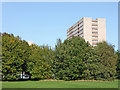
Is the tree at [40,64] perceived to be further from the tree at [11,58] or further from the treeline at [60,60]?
the tree at [11,58]

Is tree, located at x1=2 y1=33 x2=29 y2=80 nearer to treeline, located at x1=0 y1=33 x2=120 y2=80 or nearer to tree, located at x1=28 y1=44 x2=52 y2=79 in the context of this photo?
treeline, located at x1=0 y1=33 x2=120 y2=80

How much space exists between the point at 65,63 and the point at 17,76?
7038 mm

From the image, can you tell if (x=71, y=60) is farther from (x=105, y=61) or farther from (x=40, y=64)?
(x=105, y=61)

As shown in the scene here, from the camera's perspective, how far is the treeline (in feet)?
79.4

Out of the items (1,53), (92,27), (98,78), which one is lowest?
(98,78)

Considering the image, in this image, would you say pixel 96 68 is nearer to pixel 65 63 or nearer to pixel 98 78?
pixel 98 78

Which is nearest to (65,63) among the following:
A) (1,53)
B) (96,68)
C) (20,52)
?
(96,68)

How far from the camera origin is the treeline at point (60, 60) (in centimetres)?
2421

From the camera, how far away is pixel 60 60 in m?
26.3

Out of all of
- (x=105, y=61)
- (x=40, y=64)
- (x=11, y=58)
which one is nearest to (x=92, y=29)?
(x=105, y=61)

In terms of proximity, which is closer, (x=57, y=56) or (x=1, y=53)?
(x=1, y=53)

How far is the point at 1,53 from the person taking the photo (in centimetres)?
2359

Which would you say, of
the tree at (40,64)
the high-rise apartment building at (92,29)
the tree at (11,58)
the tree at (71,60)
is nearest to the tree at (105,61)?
the tree at (71,60)

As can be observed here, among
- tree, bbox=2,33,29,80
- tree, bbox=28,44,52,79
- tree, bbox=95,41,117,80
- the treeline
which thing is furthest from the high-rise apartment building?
tree, bbox=2,33,29,80
